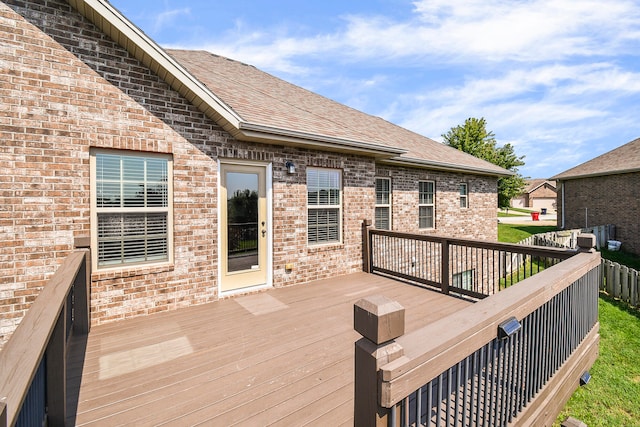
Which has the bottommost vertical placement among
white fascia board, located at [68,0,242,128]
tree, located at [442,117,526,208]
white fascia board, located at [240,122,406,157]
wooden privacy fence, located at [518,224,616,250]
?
wooden privacy fence, located at [518,224,616,250]

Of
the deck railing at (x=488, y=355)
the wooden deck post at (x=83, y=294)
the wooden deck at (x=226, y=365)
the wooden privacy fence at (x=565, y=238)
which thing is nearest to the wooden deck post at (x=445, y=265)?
the wooden deck at (x=226, y=365)

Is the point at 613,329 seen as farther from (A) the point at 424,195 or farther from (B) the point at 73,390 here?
(B) the point at 73,390

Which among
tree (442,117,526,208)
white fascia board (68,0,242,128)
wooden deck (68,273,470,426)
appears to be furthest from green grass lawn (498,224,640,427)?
tree (442,117,526,208)

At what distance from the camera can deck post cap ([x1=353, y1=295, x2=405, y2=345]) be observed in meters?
1.31

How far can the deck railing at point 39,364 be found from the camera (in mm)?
1072

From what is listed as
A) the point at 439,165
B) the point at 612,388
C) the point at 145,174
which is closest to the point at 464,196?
the point at 439,165

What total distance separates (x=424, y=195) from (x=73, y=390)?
8.99 m

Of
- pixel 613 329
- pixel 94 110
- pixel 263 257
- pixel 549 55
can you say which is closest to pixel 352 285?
pixel 263 257

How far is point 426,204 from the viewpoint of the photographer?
31.1 feet

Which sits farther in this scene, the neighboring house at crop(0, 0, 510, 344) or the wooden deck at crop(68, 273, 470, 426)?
the neighboring house at crop(0, 0, 510, 344)

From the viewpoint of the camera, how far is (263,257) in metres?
5.39

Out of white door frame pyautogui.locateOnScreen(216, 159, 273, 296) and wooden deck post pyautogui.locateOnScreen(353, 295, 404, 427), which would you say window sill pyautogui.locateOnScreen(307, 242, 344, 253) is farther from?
wooden deck post pyautogui.locateOnScreen(353, 295, 404, 427)

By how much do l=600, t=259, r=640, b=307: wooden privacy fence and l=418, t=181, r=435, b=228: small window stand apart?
519 cm

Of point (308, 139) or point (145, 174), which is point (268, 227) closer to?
point (308, 139)
